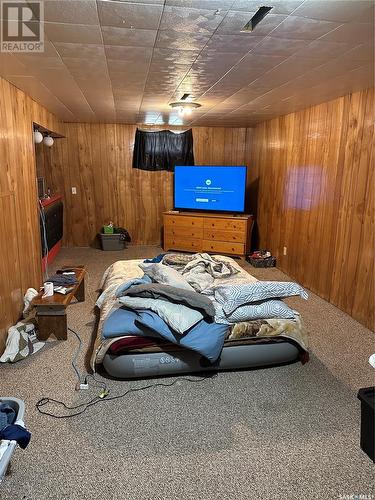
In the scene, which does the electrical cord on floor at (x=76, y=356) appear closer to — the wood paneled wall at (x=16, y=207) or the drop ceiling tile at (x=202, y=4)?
the wood paneled wall at (x=16, y=207)

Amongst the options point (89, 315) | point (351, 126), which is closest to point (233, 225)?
point (351, 126)

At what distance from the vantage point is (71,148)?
6320 millimetres

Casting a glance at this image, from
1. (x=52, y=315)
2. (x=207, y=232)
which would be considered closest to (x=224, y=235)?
(x=207, y=232)

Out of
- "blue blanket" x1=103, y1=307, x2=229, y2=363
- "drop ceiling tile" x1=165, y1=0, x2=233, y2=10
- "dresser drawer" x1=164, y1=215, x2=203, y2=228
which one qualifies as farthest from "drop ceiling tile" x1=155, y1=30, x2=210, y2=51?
"dresser drawer" x1=164, y1=215, x2=203, y2=228

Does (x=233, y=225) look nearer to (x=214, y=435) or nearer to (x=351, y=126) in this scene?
(x=351, y=126)

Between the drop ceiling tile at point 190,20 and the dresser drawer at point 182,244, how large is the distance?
423cm

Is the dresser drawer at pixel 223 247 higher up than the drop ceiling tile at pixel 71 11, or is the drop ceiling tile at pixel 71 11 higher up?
the drop ceiling tile at pixel 71 11

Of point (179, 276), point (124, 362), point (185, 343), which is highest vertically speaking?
point (179, 276)

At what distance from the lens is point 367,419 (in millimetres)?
1797

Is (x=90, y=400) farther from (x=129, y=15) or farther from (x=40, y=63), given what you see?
(x=40, y=63)

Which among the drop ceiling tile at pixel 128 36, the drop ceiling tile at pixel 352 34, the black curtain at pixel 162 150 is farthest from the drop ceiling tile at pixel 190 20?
the black curtain at pixel 162 150

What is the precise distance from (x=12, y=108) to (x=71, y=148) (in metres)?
3.00

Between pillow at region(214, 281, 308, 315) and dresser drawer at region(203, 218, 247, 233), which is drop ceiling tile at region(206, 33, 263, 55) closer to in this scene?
pillow at region(214, 281, 308, 315)

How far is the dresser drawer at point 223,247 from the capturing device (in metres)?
5.86
